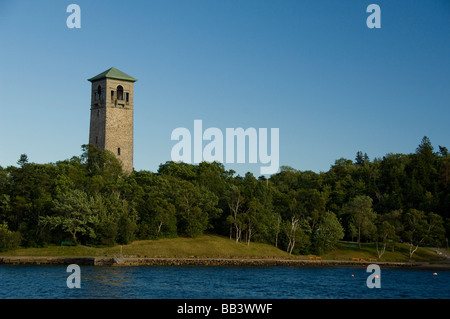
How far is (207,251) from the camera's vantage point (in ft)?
279

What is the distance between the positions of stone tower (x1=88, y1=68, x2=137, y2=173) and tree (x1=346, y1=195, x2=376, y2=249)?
39.6m

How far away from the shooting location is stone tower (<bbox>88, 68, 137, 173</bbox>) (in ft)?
329

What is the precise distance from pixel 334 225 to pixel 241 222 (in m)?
15.6

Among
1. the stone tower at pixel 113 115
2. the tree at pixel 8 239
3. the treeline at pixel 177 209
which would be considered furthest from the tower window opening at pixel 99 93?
the tree at pixel 8 239

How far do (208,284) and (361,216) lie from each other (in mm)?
56630

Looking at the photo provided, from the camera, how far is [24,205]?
7894 centimetres

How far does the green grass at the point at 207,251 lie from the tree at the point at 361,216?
10.5 feet

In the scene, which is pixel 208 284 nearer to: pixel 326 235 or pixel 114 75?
pixel 326 235

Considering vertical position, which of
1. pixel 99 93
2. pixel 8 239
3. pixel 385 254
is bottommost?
pixel 385 254

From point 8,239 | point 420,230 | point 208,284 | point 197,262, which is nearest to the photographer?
point 208,284

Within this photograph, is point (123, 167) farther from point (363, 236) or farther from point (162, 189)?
point (363, 236)

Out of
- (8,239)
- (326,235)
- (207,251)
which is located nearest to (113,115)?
(207,251)

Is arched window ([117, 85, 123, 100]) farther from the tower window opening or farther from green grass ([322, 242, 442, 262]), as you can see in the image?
green grass ([322, 242, 442, 262])
